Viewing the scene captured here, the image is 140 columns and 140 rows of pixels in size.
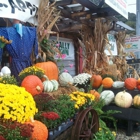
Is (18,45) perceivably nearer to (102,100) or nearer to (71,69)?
(102,100)

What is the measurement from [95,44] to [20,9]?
373 cm

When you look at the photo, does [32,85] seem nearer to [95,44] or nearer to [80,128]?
[80,128]

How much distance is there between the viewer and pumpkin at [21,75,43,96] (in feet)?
11.9

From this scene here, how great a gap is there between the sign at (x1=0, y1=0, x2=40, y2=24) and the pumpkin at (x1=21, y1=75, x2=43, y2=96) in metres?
1.32

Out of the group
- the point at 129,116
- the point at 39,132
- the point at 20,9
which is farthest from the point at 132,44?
the point at 39,132

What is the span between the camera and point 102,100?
471cm

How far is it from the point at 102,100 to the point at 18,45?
6.92 feet

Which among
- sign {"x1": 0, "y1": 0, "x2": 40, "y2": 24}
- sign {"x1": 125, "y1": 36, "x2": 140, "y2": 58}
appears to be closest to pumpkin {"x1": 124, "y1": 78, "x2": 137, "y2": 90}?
sign {"x1": 0, "y1": 0, "x2": 40, "y2": 24}

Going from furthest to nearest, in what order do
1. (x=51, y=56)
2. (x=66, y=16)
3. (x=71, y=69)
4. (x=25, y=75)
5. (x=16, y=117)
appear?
(x=71, y=69)
(x=66, y=16)
(x=51, y=56)
(x=25, y=75)
(x=16, y=117)

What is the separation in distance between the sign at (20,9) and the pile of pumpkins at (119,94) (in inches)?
93.3

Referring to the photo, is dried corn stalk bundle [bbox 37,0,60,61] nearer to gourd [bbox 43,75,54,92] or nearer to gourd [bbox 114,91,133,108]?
gourd [bbox 43,75,54,92]

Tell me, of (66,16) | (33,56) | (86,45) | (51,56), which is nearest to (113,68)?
(86,45)

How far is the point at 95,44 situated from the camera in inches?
299

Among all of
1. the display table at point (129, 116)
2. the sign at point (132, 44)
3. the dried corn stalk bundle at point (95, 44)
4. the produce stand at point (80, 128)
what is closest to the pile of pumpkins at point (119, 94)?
the display table at point (129, 116)
